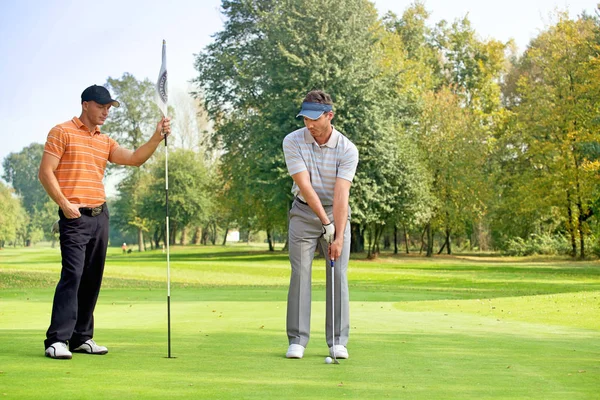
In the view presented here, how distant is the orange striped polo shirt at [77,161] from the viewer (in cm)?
688

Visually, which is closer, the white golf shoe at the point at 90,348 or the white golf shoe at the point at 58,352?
the white golf shoe at the point at 58,352

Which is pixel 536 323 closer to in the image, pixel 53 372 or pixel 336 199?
pixel 336 199

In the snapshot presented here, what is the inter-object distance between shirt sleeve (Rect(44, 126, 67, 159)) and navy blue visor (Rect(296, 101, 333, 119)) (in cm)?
205

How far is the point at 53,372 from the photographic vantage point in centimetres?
554

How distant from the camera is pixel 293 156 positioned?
276 inches

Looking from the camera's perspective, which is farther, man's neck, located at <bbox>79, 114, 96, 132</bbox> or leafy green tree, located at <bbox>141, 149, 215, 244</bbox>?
leafy green tree, located at <bbox>141, 149, 215, 244</bbox>

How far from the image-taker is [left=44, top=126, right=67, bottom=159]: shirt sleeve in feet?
22.4

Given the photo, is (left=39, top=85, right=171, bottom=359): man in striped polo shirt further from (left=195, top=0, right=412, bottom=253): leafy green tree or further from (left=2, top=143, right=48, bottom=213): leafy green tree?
(left=2, top=143, right=48, bottom=213): leafy green tree

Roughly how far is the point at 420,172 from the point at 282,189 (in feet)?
38.0

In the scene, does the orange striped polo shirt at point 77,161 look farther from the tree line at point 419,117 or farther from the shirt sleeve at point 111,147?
the tree line at point 419,117

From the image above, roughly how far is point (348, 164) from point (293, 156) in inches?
19.5

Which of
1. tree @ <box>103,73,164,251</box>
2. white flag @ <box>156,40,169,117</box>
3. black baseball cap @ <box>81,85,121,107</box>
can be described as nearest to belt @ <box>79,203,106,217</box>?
black baseball cap @ <box>81,85,121,107</box>

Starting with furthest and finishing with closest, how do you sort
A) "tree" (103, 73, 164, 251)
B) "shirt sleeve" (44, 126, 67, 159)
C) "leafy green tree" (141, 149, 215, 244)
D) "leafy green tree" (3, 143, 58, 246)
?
"leafy green tree" (3, 143, 58, 246) → "leafy green tree" (141, 149, 215, 244) → "tree" (103, 73, 164, 251) → "shirt sleeve" (44, 126, 67, 159)

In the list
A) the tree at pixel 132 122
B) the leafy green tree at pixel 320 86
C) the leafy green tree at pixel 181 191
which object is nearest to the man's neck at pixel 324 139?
the leafy green tree at pixel 320 86
